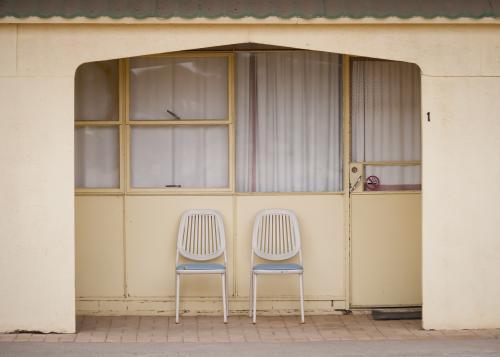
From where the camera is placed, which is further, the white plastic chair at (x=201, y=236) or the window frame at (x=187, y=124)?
the window frame at (x=187, y=124)

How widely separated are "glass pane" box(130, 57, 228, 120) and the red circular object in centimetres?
155

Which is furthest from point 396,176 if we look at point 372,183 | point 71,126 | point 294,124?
point 71,126

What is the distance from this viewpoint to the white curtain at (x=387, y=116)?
392 inches

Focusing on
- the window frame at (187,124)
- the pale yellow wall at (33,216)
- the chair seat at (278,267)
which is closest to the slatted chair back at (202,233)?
the window frame at (187,124)

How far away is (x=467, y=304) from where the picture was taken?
8.90 meters

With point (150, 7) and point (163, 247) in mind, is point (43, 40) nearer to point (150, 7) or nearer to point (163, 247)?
point (150, 7)

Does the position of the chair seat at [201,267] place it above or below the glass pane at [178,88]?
below

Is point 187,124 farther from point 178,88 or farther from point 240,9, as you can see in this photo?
point 240,9

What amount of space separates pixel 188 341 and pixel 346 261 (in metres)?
1.98

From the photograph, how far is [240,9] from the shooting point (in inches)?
331

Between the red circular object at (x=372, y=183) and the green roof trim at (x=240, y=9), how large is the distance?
1992mm

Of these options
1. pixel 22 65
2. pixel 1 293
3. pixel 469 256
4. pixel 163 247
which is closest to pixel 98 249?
pixel 163 247

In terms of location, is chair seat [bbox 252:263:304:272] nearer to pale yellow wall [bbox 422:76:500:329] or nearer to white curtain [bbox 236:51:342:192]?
white curtain [bbox 236:51:342:192]

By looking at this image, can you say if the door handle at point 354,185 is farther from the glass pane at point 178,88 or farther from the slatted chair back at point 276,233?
the glass pane at point 178,88
